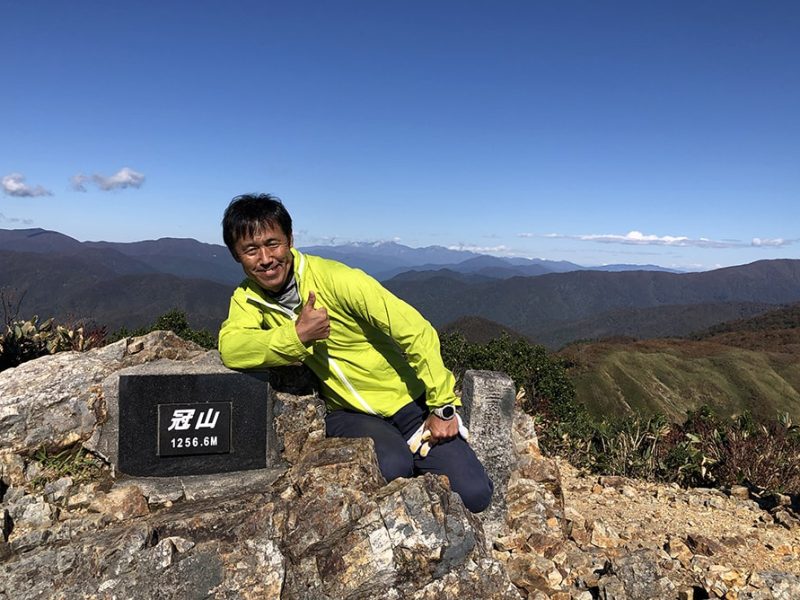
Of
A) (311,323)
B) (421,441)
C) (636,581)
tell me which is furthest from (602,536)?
(311,323)

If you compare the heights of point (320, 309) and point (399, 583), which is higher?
point (320, 309)

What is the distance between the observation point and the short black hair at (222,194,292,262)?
13.1 feet

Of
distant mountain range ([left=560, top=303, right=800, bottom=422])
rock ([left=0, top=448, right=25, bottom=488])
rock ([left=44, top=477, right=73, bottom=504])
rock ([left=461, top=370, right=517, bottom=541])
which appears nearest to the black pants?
rock ([left=461, top=370, right=517, bottom=541])

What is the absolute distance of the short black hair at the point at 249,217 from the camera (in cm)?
400

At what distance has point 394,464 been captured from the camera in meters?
4.36

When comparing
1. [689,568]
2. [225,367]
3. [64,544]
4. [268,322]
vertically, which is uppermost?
[268,322]

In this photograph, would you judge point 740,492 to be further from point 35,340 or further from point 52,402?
point 35,340

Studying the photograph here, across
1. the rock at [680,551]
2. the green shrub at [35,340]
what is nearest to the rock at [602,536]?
the rock at [680,551]

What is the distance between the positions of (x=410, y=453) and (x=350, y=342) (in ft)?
3.72

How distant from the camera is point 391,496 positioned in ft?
13.0

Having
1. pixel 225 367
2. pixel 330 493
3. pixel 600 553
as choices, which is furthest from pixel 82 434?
pixel 600 553

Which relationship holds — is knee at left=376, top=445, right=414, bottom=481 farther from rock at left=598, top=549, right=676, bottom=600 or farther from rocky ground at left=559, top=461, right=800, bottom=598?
rocky ground at left=559, top=461, right=800, bottom=598

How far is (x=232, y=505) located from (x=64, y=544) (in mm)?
1092

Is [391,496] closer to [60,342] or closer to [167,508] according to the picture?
[167,508]
